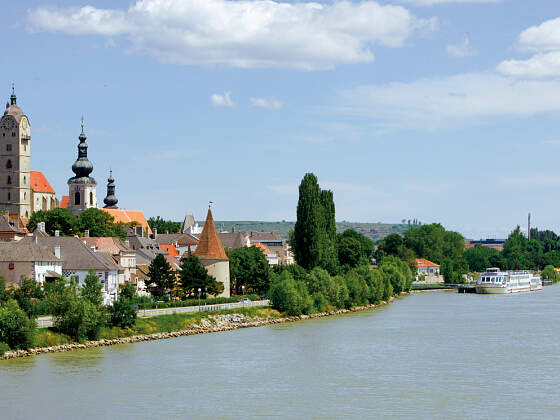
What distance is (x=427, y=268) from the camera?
7131 inches

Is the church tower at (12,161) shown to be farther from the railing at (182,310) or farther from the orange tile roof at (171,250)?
the railing at (182,310)

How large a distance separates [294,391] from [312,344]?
55.0ft

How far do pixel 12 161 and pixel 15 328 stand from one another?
91521mm

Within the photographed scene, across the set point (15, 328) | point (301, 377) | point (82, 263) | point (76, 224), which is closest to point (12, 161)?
point (76, 224)

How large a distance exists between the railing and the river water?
3851mm

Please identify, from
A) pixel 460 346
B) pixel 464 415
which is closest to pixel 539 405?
pixel 464 415

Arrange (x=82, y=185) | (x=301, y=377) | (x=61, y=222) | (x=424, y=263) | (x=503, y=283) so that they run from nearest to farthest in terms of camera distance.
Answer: (x=301, y=377), (x=61, y=222), (x=503, y=283), (x=82, y=185), (x=424, y=263)

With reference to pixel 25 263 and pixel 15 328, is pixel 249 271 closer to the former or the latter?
pixel 25 263

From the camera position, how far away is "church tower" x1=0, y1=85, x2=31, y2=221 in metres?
136

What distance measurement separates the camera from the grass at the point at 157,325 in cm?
5338

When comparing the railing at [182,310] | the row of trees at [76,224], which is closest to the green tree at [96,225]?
the row of trees at [76,224]

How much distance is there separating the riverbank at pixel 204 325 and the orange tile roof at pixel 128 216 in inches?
2731

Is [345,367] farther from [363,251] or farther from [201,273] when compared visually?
[363,251]

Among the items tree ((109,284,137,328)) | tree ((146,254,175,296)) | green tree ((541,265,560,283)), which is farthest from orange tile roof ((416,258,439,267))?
tree ((109,284,137,328))
